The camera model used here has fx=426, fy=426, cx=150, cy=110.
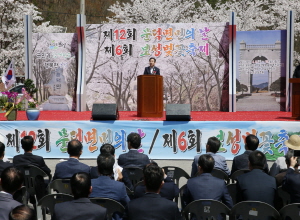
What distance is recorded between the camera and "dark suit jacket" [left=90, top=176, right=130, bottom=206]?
4.05m

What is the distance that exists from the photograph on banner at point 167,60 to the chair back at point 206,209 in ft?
36.3

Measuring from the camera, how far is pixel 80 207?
330 centimetres

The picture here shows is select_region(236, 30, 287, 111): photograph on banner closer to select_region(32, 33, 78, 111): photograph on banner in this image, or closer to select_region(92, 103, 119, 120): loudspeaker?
select_region(32, 33, 78, 111): photograph on banner

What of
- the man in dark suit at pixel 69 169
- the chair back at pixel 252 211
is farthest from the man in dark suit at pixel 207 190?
the man in dark suit at pixel 69 169

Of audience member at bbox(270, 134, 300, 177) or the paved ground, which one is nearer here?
audience member at bbox(270, 134, 300, 177)

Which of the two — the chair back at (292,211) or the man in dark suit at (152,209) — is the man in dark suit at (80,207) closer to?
the man in dark suit at (152,209)

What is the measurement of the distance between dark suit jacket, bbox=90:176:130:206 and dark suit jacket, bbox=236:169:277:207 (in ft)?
3.75

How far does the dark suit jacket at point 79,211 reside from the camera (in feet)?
10.7

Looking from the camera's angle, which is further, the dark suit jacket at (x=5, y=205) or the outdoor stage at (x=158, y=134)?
the outdoor stage at (x=158, y=134)

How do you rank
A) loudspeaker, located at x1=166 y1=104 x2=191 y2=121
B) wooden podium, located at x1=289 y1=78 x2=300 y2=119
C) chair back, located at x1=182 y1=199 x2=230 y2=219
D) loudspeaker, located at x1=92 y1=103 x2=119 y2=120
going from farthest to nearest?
wooden podium, located at x1=289 y1=78 x2=300 y2=119, loudspeaker, located at x1=92 y1=103 x2=119 y2=120, loudspeaker, located at x1=166 y1=104 x2=191 y2=121, chair back, located at x1=182 y1=199 x2=230 y2=219

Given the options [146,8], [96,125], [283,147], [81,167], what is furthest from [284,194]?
[146,8]

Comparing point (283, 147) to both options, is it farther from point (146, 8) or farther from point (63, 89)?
point (146, 8)

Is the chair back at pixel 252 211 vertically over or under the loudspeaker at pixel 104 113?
under

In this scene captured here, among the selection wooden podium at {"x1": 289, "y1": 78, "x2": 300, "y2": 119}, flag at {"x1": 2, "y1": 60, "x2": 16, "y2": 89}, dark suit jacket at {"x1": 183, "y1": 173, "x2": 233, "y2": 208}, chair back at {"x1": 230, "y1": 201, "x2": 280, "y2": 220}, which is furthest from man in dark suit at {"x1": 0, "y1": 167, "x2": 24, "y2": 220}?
flag at {"x1": 2, "y1": 60, "x2": 16, "y2": 89}
